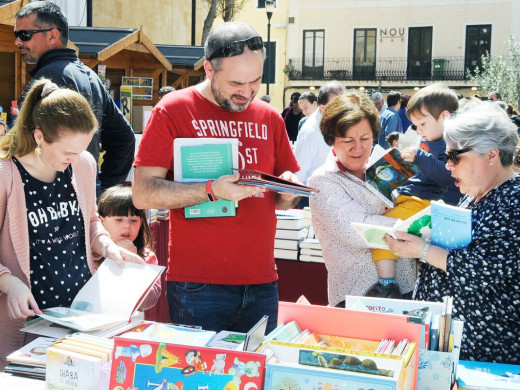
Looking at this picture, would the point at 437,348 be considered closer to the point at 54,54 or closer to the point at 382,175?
the point at 382,175

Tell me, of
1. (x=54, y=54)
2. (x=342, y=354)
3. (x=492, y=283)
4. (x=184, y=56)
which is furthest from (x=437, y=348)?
(x=184, y=56)

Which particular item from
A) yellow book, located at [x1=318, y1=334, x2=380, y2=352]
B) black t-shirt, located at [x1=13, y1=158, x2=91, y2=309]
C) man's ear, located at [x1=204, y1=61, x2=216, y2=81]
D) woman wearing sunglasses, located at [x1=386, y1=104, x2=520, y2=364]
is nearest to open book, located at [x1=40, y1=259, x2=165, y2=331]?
black t-shirt, located at [x1=13, y1=158, x2=91, y2=309]

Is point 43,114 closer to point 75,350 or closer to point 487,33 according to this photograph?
point 75,350

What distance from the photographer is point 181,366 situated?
164 centimetres

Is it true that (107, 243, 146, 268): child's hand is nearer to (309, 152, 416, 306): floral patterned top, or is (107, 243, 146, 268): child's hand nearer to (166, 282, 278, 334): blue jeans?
(166, 282, 278, 334): blue jeans

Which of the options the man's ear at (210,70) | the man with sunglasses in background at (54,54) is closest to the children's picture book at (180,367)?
the man's ear at (210,70)

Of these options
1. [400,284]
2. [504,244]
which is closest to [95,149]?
[400,284]

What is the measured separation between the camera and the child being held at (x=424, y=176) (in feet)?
9.27

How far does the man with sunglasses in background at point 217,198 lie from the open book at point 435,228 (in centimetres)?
38

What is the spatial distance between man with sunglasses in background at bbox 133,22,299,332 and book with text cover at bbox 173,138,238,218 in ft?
0.15

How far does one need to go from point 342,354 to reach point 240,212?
40.5 inches

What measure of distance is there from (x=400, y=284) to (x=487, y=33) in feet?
93.6

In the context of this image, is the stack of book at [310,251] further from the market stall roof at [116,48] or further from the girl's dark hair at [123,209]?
the market stall roof at [116,48]

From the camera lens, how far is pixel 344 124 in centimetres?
288
